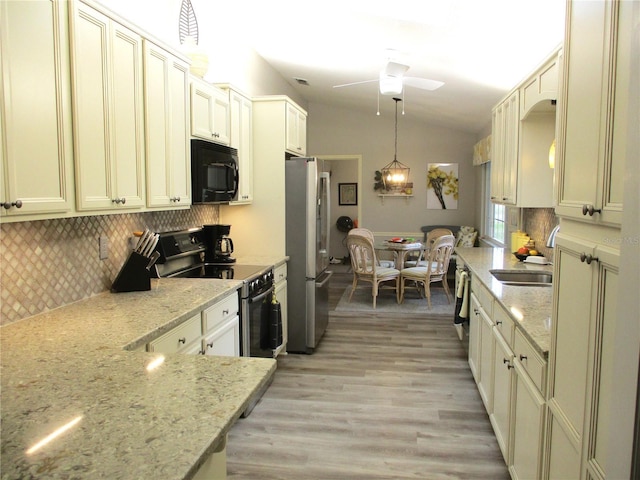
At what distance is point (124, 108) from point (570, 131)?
76.1 inches

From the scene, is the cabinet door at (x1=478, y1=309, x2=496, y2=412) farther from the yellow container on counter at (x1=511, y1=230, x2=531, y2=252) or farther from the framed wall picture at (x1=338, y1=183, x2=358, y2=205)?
the framed wall picture at (x1=338, y1=183, x2=358, y2=205)

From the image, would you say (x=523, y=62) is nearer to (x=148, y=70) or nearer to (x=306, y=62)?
(x=306, y=62)

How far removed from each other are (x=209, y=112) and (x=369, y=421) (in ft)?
7.63

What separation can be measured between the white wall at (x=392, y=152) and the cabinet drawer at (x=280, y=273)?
4601mm

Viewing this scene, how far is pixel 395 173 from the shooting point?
7.64 metres

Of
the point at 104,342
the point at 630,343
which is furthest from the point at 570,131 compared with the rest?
the point at 104,342

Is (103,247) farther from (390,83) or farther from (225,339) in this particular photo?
(390,83)

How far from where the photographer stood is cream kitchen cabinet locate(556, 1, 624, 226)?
1134 mm

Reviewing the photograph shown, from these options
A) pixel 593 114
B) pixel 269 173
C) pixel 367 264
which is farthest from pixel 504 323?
pixel 367 264

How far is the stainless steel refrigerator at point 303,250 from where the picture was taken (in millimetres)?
4211

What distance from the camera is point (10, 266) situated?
197 centimetres

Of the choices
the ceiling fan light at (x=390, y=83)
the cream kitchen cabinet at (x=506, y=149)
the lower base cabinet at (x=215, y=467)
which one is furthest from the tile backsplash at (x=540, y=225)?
the lower base cabinet at (x=215, y=467)

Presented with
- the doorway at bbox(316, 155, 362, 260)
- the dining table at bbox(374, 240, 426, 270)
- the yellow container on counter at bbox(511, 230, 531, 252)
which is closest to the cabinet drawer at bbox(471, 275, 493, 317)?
the yellow container on counter at bbox(511, 230, 531, 252)

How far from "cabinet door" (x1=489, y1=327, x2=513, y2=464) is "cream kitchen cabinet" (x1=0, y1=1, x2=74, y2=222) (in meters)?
2.15
